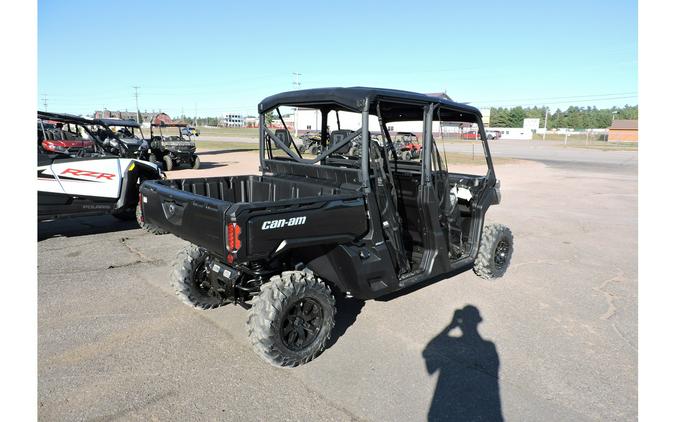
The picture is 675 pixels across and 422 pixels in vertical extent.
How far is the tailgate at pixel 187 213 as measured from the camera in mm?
3225

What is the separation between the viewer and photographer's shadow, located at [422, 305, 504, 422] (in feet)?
9.96

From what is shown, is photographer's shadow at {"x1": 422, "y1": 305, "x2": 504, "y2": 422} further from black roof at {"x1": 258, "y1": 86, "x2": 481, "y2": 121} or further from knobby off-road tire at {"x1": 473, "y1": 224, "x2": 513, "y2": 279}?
black roof at {"x1": 258, "y1": 86, "x2": 481, "y2": 121}

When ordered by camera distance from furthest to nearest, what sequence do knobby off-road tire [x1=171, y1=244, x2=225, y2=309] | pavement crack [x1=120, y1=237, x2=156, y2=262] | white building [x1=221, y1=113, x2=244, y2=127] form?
white building [x1=221, y1=113, x2=244, y2=127]
pavement crack [x1=120, y1=237, x2=156, y2=262]
knobby off-road tire [x1=171, y1=244, x2=225, y2=309]

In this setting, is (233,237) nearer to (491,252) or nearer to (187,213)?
(187,213)

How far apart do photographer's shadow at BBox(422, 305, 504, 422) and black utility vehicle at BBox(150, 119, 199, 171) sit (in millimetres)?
15040

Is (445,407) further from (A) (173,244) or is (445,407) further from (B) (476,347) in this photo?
(A) (173,244)

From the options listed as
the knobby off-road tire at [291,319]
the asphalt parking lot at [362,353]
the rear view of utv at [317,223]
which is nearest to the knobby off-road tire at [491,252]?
the asphalt parking lot at [362,353]

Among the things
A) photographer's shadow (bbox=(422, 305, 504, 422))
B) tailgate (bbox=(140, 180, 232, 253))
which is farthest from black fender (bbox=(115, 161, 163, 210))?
photographer's shadow (bbox=(422, 305, 504, 422))

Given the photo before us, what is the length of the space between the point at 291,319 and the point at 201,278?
1.39 metres

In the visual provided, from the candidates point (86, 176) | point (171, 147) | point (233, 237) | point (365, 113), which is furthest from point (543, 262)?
point (171, 147)

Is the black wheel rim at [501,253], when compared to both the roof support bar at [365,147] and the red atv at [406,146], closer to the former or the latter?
the red atv at [406,146]

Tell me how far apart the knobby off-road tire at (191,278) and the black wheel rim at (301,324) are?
1208 millimetres

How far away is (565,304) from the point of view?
497 cm
